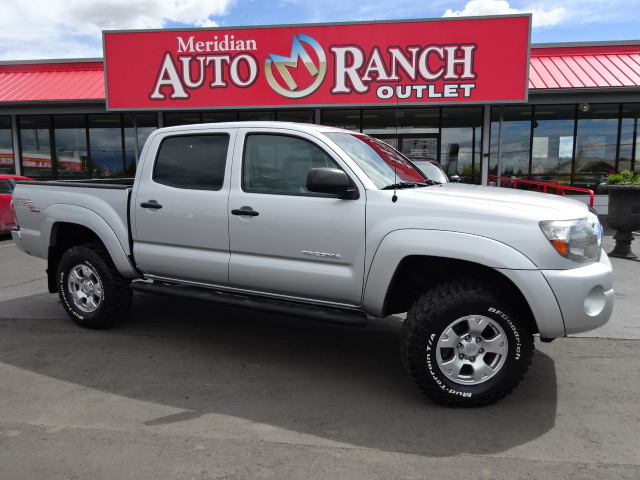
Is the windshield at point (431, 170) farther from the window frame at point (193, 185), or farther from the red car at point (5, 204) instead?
the red car at point (5, 204)

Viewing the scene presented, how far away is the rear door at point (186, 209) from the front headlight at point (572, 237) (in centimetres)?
245

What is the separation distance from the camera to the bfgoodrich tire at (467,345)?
3.42 metres

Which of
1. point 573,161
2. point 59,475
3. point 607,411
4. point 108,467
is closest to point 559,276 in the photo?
point 607,411

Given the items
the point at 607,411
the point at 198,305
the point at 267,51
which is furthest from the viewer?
the point at 267,51

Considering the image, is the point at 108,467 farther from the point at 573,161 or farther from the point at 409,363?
the point at 573,161

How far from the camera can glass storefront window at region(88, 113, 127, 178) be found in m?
17.9

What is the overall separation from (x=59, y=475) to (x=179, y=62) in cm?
1336

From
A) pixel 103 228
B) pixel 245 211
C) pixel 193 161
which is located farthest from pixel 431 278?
pixel 103 228

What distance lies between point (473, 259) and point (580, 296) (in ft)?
2.27

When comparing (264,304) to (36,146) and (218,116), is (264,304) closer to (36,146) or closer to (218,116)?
(218,116)

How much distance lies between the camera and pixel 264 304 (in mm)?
4129

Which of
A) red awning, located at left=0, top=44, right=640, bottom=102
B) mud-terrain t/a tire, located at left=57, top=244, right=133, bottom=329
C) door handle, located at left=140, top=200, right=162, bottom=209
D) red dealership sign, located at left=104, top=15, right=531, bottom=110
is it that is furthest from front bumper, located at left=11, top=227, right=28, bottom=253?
red awning, located at left=0, top=44, right=640, bottom=102

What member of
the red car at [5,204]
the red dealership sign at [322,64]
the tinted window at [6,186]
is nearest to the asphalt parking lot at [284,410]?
the red car at [5,204]

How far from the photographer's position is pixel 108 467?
2855mm
